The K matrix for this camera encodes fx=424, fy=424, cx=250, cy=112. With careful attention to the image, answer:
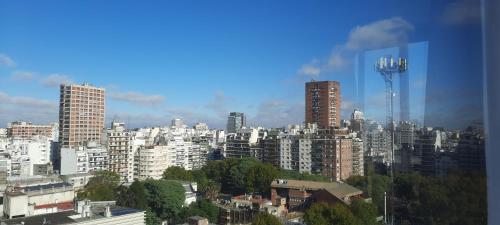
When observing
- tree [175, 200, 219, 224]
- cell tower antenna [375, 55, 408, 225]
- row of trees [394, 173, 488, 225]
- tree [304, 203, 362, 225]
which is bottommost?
tree [175, 200, 219, 224]

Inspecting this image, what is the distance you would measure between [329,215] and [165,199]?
3456 mm

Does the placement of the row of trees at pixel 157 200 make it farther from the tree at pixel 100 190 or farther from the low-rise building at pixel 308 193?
the low-rise building at pixel 308 193

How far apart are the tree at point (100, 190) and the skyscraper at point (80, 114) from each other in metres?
1.03

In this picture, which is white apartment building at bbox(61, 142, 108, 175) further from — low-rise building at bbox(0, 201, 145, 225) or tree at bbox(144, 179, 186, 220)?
low-rise building at bbox(0, 201, 145, 225)

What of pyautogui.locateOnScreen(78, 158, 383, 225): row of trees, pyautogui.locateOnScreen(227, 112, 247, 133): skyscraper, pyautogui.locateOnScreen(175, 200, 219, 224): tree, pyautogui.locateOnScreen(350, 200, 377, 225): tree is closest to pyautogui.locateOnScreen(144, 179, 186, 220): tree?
pyautogui.locateOnScreen(78, 158, 383, 225): row of trees

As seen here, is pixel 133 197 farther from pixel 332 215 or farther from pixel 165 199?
pixel 332 215

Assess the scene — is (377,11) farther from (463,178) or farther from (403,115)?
(463,178)

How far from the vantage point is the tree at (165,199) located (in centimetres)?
530

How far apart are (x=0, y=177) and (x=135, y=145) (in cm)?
319

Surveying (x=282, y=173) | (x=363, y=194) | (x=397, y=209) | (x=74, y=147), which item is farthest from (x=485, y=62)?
(x=74, y=147)

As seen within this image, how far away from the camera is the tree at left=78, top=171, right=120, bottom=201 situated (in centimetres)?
545

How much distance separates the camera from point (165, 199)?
17.7ft

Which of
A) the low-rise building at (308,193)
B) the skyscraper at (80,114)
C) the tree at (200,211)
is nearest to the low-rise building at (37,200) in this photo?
the tree at (200,211)

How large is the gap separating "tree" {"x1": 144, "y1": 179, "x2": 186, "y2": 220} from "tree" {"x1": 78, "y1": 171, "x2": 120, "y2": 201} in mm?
485
